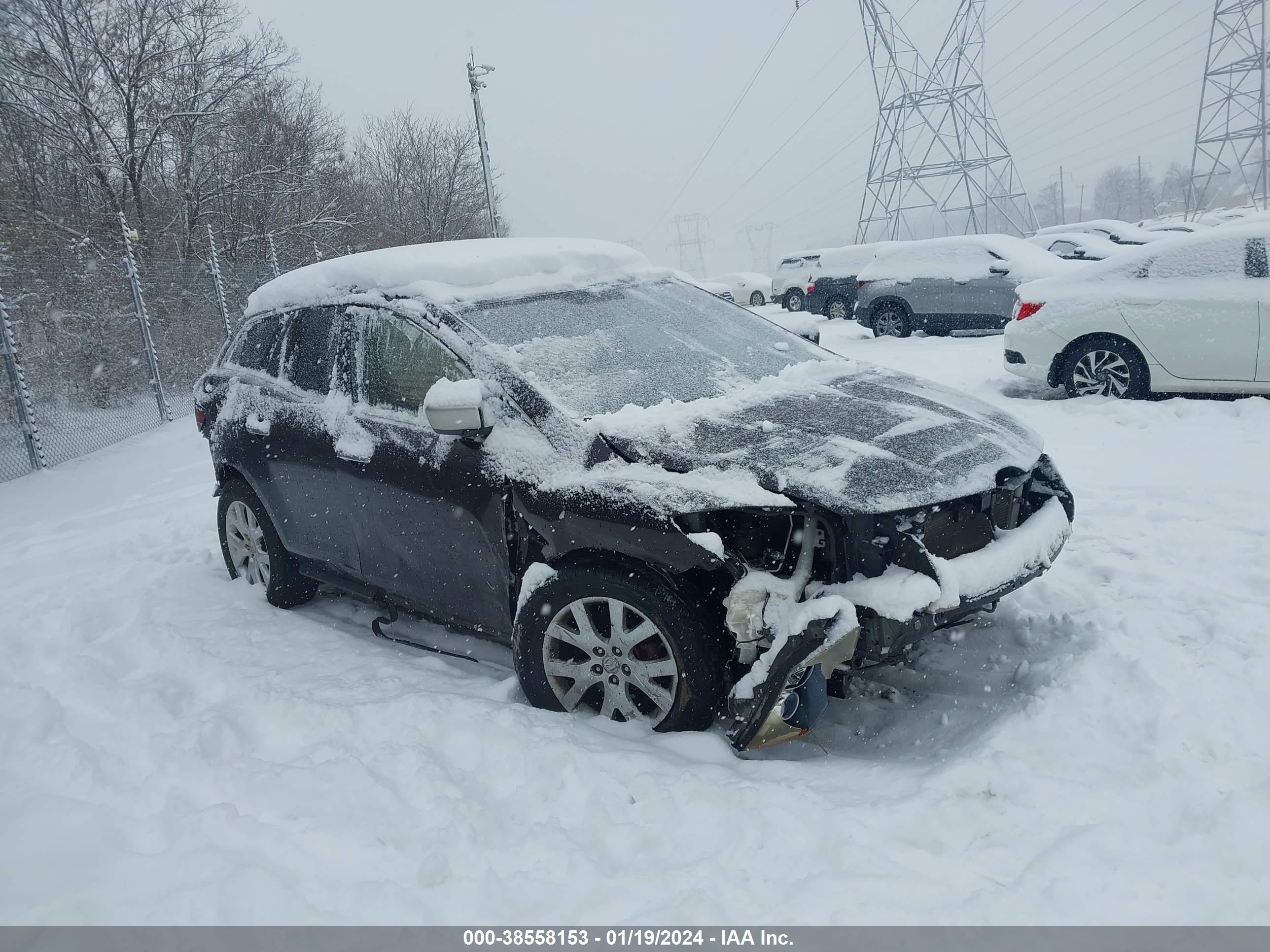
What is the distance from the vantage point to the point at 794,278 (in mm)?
22812

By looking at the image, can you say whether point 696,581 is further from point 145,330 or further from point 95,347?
point 95,347

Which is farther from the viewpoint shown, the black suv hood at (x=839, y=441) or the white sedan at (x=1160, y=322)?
the white sedan at (x=1160, y=322)

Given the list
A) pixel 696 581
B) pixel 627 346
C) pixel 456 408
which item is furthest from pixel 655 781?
pixel 627 346

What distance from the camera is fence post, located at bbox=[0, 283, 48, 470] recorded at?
8477mm

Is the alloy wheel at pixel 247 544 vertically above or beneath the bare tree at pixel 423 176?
beneath

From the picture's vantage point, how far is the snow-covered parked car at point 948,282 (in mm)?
13055

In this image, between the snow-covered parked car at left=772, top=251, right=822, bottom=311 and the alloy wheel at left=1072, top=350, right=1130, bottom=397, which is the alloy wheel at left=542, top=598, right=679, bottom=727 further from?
the snow-covered parked car at left=772, top=251, right=822, bottom=311

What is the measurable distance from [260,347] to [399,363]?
1511 millimetres

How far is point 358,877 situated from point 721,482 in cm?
162

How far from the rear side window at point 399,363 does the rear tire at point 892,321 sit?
11.7 meters

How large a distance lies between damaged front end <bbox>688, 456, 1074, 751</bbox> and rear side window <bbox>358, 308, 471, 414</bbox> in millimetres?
1385

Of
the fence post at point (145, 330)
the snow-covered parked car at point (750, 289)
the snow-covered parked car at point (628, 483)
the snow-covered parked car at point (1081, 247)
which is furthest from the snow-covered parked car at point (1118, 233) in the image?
the fence post at point (145, 330)

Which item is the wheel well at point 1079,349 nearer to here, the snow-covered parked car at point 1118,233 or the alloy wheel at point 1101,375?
the alloy wheel at point 1101,375

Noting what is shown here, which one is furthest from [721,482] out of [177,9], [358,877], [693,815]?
[177,9]
